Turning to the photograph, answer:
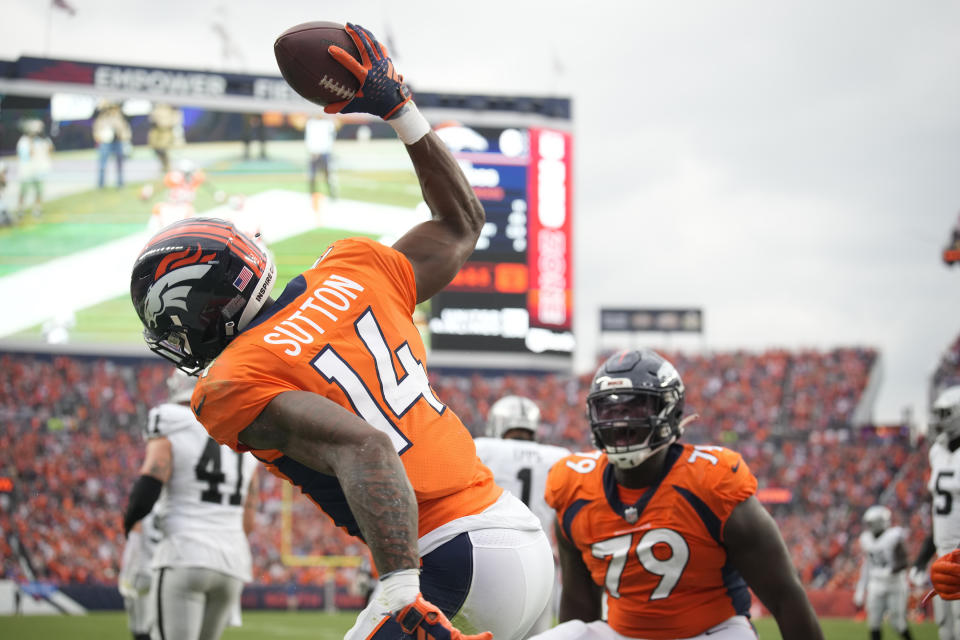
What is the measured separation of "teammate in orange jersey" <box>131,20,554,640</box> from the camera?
1.99 metres

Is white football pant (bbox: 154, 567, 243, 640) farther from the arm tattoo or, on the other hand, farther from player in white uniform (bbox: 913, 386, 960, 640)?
player in white uniform (bbox: 913, 386, 960, 640)

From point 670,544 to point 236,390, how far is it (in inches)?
78.0

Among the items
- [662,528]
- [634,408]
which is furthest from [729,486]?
[634,408]

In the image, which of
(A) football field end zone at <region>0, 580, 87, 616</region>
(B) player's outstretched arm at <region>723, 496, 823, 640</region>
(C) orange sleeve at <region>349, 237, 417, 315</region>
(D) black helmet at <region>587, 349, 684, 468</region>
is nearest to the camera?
(C) orange sleeve at <region>349, 237, 417, 315</region>

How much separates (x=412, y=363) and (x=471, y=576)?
51 cm

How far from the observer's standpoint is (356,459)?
197 cm

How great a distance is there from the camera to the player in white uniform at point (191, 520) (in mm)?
5352

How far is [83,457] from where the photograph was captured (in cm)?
2392

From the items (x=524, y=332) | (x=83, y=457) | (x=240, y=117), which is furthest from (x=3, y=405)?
(x=524, y=332)

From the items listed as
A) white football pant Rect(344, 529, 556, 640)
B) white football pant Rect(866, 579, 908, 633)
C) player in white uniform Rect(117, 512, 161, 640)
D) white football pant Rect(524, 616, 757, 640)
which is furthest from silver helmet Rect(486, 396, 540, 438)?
white football pant Rect(866, 579, 908, 633)

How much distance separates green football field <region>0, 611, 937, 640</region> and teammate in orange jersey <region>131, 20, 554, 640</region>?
11970mm

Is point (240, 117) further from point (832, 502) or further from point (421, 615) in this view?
point (421, 615)

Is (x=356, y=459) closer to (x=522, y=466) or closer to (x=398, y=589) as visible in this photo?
(x=398, y=589)

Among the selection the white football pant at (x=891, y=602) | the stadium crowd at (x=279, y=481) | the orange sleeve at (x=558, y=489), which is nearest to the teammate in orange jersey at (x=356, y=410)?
the orange sleeve at (x=558, y=489)
